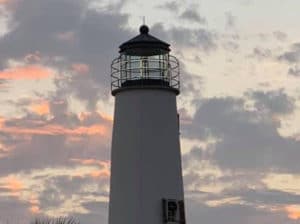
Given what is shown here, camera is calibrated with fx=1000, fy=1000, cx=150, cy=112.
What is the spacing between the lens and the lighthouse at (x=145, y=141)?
34250mm

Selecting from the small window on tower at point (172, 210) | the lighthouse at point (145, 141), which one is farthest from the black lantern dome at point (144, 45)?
the small window on tower at point (172, 210)

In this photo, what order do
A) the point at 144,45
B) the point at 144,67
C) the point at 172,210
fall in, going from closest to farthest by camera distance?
the point at 172,210 → the point at 144,45 → the point at 144,67

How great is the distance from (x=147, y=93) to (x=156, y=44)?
74.4 inches

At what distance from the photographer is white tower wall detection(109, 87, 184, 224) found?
1347 inches

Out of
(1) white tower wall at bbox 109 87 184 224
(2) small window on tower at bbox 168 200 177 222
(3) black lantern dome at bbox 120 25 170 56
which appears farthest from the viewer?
(3) black lantern dome at bbox 120 25 170 56

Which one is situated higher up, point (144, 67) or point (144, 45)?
point (144, 45)

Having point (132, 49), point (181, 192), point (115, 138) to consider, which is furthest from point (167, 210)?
point (132, 49)

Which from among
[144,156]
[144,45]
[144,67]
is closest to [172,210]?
[144,156]

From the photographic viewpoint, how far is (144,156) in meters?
34.4

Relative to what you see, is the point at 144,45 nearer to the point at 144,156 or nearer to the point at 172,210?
the point at 144,156

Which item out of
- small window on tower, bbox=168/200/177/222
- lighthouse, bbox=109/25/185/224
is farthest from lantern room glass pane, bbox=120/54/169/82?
small window on tower, bbox=168/200/177/222

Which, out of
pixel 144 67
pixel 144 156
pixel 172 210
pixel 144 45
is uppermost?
pixel 144 45

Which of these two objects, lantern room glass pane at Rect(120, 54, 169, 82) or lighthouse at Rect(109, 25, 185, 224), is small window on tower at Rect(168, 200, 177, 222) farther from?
lantern room glass pane at Rect(120, 54, 169, 82)

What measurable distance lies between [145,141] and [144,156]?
0.55 metres
